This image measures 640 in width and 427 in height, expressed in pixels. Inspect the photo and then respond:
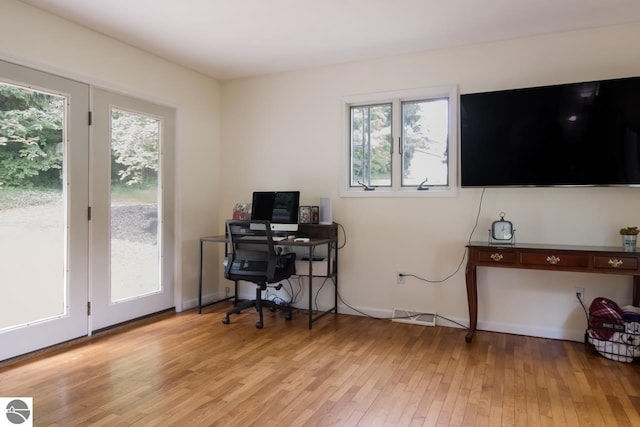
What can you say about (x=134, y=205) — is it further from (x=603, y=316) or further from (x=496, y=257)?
(x=603, y=316)

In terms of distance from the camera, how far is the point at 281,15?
314cm

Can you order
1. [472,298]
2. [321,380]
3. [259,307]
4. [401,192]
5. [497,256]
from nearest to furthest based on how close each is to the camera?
[321,380], [497,256], [472,298], [259,307], [401,192]

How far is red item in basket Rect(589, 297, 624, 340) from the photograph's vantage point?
301 cm

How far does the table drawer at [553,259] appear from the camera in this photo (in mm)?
3021

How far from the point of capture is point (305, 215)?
13.9ft

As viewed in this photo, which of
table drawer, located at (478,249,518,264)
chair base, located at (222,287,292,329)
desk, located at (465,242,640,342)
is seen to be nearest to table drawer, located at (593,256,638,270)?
desk, located at (465,242,640,342)

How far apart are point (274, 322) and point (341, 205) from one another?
134 centimetres

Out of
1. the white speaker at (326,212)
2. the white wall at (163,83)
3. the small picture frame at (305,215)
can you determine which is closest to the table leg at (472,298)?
the white speaker at (326,212)

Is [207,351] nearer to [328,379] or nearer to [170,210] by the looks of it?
[328,379]

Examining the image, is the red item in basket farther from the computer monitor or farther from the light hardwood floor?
the computer monitor

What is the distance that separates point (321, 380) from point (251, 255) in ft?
5.00

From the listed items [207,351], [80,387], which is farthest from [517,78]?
[80,387]

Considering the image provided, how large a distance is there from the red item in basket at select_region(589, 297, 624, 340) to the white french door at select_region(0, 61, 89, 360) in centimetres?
399

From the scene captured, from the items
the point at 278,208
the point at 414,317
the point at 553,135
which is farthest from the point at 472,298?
the point at 278,208
